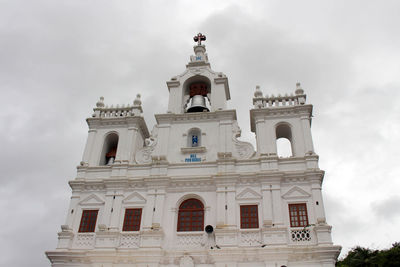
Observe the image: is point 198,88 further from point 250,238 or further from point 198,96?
point 250,238

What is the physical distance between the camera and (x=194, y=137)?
25.3 meters

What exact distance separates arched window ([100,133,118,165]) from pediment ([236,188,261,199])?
998cm

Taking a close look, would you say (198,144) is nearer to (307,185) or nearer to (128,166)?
(128,166)

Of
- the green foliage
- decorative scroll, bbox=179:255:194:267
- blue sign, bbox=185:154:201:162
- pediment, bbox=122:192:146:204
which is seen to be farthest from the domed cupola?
the green foliage

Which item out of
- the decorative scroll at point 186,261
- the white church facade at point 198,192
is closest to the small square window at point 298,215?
the white church facade at point 198,192

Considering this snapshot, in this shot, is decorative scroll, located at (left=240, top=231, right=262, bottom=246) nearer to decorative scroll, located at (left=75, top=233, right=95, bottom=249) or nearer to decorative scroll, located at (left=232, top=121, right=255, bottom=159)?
decorative scroll, located at (left=232, top=121, right=255, bottom=159)

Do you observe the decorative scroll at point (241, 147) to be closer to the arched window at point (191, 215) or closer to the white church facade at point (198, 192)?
the white church facade at point (198, 192)

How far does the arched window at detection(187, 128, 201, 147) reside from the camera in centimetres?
2502

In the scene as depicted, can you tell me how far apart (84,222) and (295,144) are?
46.3ft

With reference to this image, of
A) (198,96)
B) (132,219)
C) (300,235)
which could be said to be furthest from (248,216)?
(198,96)

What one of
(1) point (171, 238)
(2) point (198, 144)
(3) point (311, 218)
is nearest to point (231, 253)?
(1) point (171, 238)

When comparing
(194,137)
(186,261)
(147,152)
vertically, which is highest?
(194,137)

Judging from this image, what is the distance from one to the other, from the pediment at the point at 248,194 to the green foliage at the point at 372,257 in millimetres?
11523

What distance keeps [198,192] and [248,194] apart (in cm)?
306
